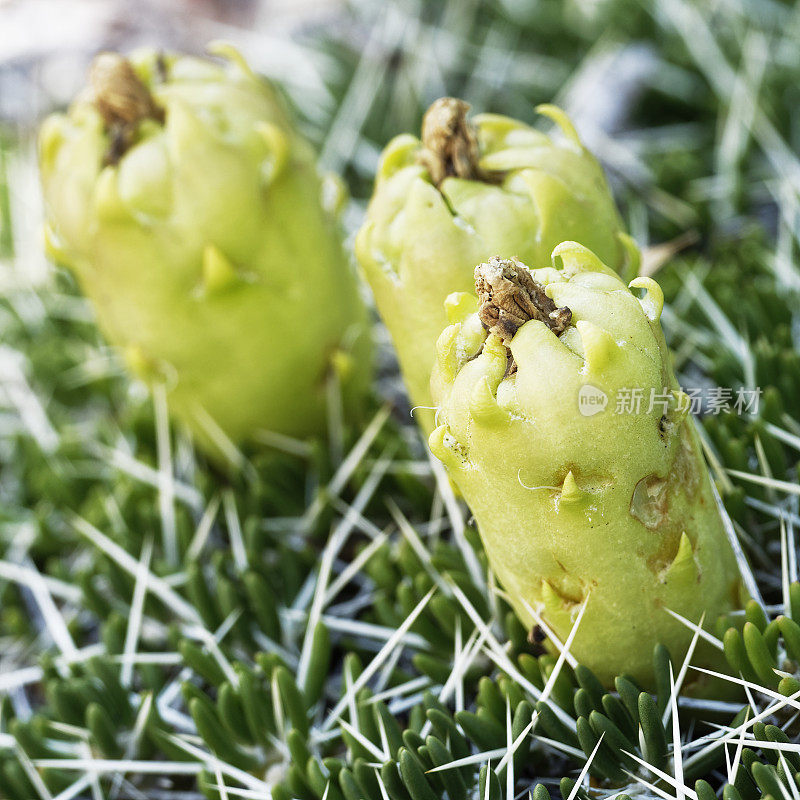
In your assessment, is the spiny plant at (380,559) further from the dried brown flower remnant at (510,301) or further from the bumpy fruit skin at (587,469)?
the dried brown flower remnant at (510,301)

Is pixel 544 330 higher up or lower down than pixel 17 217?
higher up

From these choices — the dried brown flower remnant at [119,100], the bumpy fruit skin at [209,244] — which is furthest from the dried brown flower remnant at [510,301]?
the dried brown flower remnant at [119,100]

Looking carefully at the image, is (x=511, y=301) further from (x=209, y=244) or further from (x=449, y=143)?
(x=209, y=244)

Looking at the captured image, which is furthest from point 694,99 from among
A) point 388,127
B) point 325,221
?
point 325,221

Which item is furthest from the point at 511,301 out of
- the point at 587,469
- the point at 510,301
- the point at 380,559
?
the point at 380,559

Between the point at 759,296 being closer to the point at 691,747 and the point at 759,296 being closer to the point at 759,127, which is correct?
the point at 759,127

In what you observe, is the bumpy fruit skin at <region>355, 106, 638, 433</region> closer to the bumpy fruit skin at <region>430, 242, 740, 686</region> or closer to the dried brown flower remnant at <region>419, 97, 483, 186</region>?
the dried brown flower remnant at <region>419, 97, 483, 186</region>
